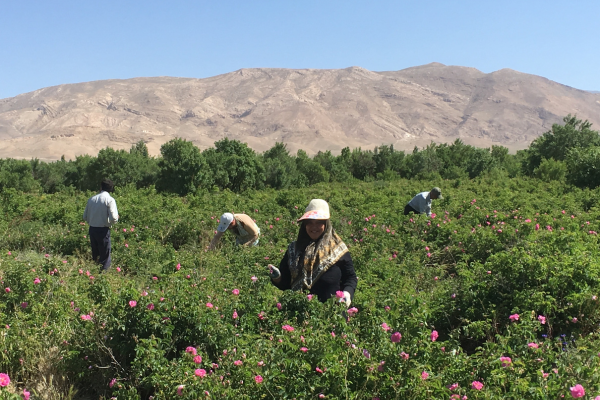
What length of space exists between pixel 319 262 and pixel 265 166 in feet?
115

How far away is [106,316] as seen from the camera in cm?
391

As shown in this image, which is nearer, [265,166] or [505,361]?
[505,361]

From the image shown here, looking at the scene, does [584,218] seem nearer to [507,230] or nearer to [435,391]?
[507,230]

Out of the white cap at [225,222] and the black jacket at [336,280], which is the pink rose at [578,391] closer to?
the black jacket at [336,280]

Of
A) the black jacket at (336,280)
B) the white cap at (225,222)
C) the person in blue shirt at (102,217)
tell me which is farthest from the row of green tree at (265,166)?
the black jacket at (336,280)

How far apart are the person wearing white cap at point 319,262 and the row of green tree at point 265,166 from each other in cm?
2384

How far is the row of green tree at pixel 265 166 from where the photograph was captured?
32531 millimetres

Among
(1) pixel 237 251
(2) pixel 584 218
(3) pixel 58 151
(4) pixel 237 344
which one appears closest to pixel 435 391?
(4) pixel 237 344

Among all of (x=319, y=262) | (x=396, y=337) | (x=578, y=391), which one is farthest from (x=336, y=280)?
(x=578, y=391)

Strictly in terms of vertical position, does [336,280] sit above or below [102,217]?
above

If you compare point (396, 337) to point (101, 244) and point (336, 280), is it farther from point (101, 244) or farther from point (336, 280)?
point (101, 244)

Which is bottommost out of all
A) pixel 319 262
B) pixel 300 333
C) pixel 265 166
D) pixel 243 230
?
pixel 265 166

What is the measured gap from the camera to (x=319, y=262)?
3.97 metres

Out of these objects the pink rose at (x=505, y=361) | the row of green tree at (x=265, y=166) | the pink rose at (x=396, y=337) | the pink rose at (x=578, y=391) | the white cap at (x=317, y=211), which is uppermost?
the white cap at (x=317, y=211)
